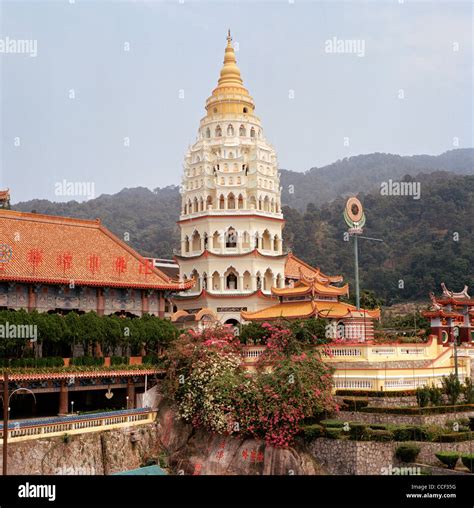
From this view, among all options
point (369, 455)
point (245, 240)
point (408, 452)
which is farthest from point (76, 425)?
point (245, 240)

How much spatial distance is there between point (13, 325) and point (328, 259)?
245ft

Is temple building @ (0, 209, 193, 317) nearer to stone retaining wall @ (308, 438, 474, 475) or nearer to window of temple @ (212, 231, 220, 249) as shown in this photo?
window of temple @ (212, 231, 220, 249)

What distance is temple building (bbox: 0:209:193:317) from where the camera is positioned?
34625 millimetres

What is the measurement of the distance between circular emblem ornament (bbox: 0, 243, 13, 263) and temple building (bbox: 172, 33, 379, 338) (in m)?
14.6

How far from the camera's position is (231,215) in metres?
50.2

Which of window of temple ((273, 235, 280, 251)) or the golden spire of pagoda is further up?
the golden spire of pagoda

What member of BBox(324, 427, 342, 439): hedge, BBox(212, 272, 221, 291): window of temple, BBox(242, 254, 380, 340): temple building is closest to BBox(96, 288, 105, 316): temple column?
BBox(242, 254, 380, 340): temple building

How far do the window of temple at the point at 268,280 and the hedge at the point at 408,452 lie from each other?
23610 mm

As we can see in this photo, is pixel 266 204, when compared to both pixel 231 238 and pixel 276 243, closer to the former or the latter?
pixel 276 243

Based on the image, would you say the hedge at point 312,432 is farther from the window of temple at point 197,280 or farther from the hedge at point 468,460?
the window of temple at point 197,280

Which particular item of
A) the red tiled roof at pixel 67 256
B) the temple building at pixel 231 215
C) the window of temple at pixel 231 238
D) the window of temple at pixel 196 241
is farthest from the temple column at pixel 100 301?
the window of temple at pixel 196 241
